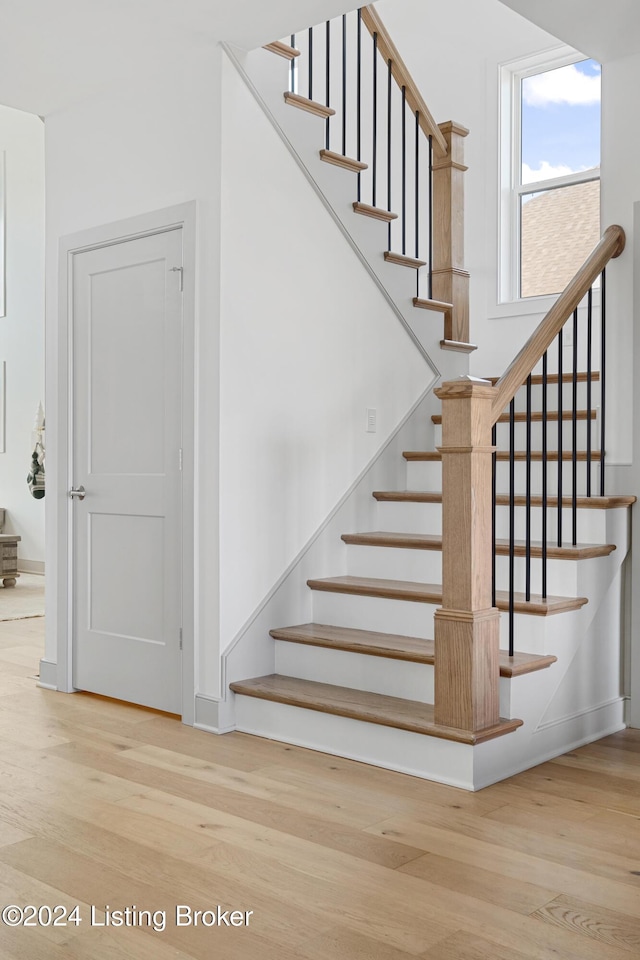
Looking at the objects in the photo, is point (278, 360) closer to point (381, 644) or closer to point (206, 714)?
point (381, 644)

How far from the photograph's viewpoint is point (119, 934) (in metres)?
2.01

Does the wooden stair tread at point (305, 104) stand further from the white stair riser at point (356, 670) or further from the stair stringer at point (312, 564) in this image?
the white stair riser at point (356, 670)

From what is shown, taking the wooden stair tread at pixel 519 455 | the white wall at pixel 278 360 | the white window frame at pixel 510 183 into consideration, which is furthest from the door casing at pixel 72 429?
the white window frame at pixel 510 183

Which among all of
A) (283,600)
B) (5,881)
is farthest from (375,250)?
(5,881)

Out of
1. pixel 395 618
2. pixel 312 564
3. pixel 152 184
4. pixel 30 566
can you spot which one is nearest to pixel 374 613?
pixel 395 618

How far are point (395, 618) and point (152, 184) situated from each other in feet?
6.59

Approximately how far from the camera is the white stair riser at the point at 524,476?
155 inches

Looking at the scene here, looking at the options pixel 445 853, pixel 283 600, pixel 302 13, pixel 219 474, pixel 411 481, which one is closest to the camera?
pixel 445 853

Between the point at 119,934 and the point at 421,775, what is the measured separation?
125 centimetres

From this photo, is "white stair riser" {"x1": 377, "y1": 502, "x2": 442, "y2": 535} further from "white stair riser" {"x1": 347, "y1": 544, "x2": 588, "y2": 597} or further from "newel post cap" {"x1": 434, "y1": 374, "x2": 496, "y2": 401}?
"newel post cap" {"x1": 434, "y1": 374, "x2": 496, "y2": 401}

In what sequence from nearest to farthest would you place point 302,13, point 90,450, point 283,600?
point 302,13 → point 283,600 → point 90,450

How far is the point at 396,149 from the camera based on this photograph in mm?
6266

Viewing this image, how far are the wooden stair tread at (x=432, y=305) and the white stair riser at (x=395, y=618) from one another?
155cm

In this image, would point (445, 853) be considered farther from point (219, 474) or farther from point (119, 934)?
point (219, 474)
